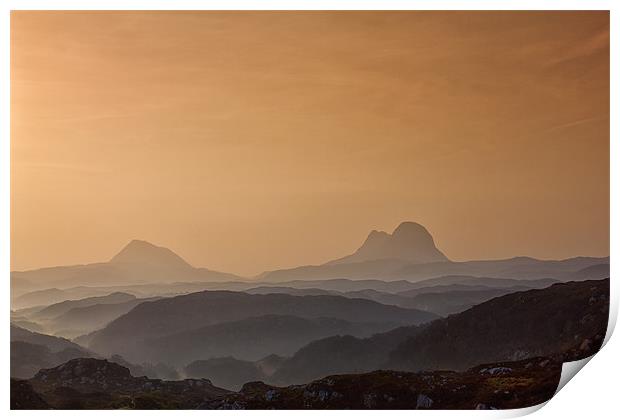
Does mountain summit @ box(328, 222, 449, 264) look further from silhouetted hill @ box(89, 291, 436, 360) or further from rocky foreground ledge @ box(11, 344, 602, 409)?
rocky foreground ledge @ box(11, 344, 602, 409)

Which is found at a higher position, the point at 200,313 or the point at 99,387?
the point at 200,313

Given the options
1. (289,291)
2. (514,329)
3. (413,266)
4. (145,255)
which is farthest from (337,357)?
(145,255)

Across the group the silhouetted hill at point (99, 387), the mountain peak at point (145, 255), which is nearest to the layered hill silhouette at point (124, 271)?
the mountain peak at point (145, 255)

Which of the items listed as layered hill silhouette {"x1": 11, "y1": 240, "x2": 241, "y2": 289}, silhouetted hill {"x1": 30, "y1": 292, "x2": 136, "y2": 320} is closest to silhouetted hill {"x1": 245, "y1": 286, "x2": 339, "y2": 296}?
layered hill silhouette {"x1": 11, "y1": 240, "x2": 241, "y2": 289}

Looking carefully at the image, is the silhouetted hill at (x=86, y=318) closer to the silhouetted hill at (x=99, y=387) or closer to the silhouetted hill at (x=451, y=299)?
the silhouetted hill at (x=99, y=387)

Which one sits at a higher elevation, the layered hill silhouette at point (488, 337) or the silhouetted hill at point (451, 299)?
the silhouetted hill at point (451, 299)

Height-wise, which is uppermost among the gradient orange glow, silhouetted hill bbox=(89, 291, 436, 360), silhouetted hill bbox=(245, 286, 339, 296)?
the gradient orange glow

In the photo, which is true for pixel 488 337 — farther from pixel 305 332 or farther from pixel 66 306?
pixel 66 306

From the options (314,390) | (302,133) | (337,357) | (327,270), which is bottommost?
(314,390)
